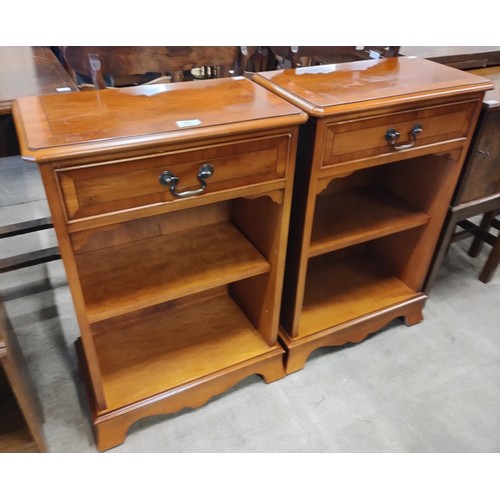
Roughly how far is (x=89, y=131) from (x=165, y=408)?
918 mm

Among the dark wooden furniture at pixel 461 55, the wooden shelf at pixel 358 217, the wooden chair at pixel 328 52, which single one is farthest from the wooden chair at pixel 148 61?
the dark wooden furniture at pixel 461 55

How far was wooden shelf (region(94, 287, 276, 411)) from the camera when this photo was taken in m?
1.46

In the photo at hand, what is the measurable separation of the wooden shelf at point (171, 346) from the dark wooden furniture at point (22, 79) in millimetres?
727

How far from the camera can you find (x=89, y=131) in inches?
38.6

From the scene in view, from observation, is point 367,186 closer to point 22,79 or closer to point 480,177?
point 480,177

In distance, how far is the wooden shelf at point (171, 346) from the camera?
146 centimetres

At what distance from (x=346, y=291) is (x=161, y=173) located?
110 cm

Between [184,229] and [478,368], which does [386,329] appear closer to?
[478,368]

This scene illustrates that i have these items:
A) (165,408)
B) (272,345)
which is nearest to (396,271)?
(272,345)

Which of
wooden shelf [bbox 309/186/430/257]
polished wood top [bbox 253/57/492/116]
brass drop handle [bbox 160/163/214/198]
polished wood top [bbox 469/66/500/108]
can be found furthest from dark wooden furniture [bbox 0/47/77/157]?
polished wood top [bbox 469/66/500/108]

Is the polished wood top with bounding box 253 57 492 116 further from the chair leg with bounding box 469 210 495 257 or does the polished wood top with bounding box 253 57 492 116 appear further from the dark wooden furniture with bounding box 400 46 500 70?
the chair leg with bounding box 469 210 495 257

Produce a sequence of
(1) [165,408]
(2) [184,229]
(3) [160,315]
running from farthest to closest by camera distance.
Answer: (3) [160,315] → (2) [184,229] → (1) [165,408]

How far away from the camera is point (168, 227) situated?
155cm

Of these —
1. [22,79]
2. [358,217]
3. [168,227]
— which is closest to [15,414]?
[168,227]
